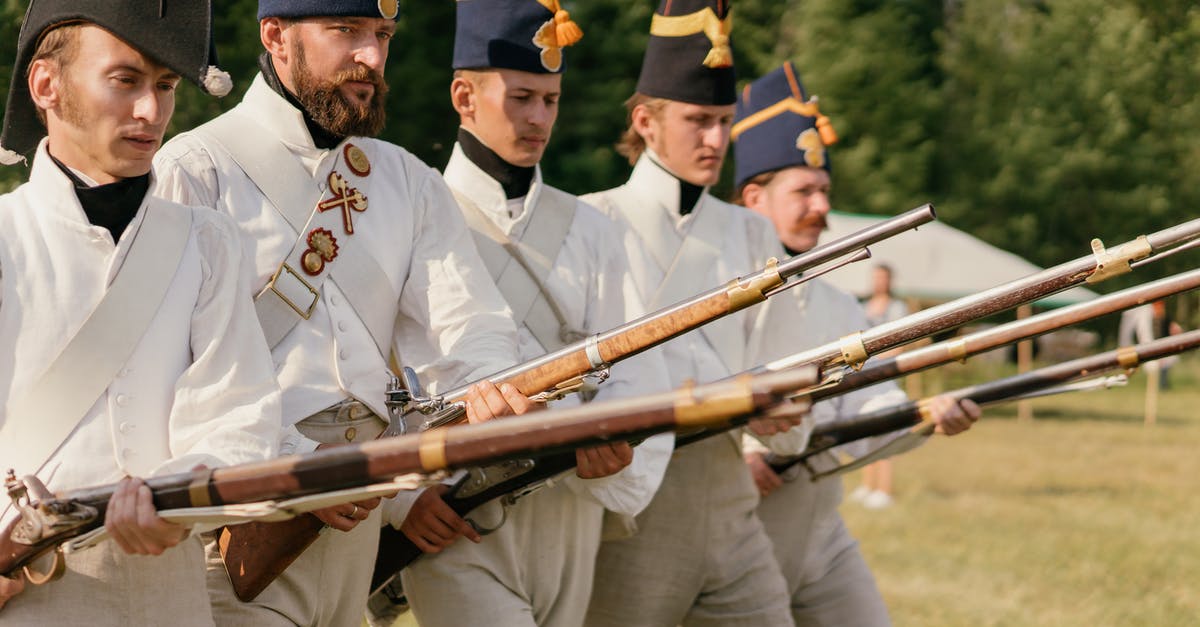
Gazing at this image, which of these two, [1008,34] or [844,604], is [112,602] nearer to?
[844,604]

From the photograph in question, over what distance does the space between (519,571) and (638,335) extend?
91 cm

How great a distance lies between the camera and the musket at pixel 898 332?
14.4 ft

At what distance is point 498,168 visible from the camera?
5.12 metres

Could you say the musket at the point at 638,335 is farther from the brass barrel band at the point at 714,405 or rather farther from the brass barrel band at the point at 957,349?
the brass barrel band at the point at 714,405

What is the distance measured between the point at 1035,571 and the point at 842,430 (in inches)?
208

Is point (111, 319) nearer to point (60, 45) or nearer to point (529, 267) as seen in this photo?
point (60, 45)

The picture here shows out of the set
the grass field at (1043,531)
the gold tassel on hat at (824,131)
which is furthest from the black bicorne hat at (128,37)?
the grass field at (1043,531)

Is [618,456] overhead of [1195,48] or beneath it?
beneath

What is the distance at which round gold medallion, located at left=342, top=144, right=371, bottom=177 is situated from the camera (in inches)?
170

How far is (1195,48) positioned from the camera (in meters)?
36.8

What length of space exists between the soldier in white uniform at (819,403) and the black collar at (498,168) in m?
1.49

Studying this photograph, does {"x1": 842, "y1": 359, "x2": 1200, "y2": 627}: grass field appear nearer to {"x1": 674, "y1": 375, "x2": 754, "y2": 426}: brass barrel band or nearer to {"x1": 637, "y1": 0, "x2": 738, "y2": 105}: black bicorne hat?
{"x1": 637, "y1": 0, "x2": 738, "y2": 105}: black bicorne hat

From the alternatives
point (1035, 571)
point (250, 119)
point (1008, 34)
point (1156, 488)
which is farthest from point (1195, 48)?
point (250, 119)

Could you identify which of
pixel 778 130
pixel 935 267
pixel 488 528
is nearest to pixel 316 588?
pixel 488 528
